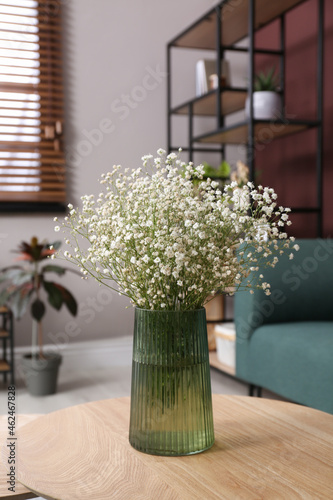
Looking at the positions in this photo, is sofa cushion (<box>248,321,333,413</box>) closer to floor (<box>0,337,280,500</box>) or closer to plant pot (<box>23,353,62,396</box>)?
floor (<box>0,337,280,500</box>)

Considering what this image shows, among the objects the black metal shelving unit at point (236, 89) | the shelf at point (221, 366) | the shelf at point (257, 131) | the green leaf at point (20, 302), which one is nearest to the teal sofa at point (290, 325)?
the shelf at point (221, 366)

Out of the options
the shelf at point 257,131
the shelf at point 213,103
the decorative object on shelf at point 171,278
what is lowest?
the decorative object on shelf at point 171,278

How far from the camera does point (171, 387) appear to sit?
36.4 inches

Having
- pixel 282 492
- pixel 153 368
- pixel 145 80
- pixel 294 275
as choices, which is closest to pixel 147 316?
pixel 153 368

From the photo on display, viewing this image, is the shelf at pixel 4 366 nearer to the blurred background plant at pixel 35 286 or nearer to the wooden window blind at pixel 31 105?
the blurred background plant at pixel 35 286

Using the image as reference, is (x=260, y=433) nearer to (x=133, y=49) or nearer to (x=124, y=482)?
(x=124, y=482)

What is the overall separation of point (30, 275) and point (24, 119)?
3.24 feet

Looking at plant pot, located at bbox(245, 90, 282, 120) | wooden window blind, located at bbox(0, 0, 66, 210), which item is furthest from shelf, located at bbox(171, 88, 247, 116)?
wooden window blind, located at bbox(0, 0, 66, 210)

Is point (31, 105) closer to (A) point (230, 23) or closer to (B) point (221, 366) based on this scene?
(A) point (230, 23)

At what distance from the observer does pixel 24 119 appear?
3.09m

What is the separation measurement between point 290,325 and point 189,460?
1.36m

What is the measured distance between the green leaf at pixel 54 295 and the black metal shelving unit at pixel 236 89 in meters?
1.14

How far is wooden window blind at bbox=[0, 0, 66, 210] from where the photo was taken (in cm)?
304

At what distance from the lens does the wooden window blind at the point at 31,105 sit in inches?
120
